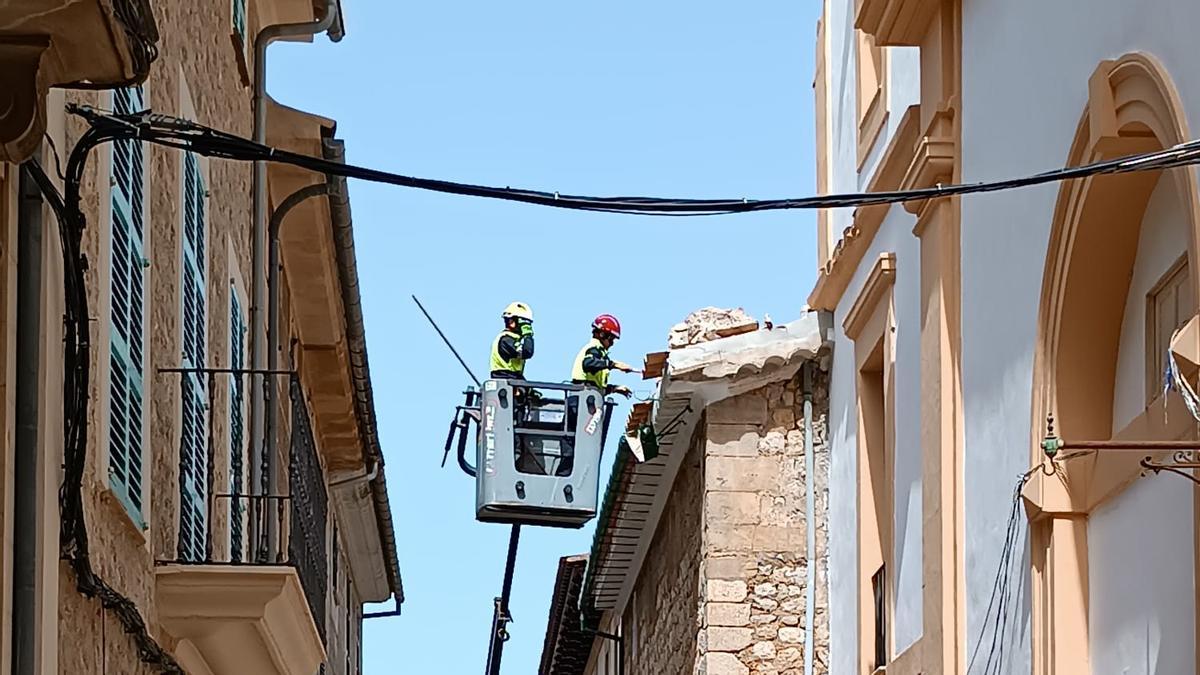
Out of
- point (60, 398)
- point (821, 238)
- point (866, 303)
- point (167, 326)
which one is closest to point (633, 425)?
point (821, 238)

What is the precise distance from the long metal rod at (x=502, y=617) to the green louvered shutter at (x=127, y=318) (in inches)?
889

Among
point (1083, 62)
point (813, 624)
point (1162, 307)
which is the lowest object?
point (813, 624)

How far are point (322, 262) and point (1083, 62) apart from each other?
779 centimetres

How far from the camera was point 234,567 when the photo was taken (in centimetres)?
1047

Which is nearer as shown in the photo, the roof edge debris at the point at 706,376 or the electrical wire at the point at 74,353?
the electrical wire at the point at 74,353

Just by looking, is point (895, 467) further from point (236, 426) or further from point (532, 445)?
point (532, 445)

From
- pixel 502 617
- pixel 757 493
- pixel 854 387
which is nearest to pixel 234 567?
pixel 854 387

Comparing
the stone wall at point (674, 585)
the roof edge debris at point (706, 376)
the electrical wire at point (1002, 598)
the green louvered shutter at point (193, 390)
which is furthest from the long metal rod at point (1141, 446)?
the stone wall at point (674, 585)

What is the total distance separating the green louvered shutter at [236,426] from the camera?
12516 mm

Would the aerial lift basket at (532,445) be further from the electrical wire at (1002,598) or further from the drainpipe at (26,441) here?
the drainpipe at (26,441)

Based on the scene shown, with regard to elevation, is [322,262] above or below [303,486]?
above

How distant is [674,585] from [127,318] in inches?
520

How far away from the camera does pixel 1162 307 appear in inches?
410

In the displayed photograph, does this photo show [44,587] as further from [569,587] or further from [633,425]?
[569,587]
